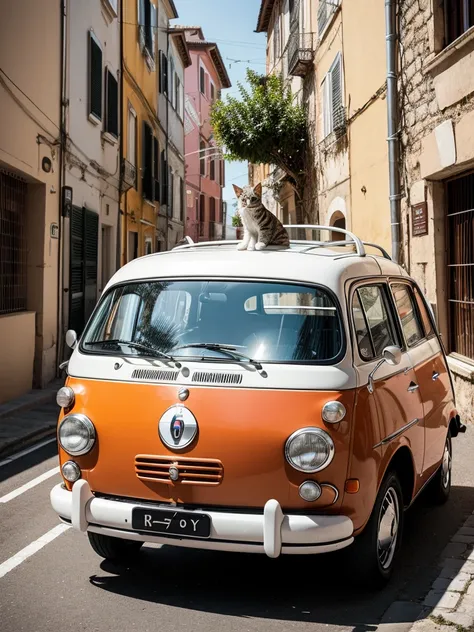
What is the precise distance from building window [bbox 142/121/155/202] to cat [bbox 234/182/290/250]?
16.3 m

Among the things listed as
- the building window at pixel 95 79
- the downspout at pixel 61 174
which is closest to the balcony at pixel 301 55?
the building window at pixel 95 79

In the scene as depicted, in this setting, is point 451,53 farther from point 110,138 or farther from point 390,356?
point 110,138

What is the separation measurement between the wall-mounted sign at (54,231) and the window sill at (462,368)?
20.8 feet

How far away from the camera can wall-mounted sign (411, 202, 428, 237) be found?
392 inches

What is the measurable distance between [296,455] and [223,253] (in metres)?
1.48

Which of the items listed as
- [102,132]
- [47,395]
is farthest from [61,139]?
[47,395]

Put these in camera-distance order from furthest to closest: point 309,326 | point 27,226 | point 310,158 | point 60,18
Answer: point 310,158
point 60,18
point 27,226
point 309,326

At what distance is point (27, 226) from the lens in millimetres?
11922

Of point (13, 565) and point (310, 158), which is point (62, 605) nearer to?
point (13, 565)

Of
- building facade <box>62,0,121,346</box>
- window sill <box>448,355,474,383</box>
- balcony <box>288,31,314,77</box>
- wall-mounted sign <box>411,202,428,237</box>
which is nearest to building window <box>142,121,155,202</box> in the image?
building facade <box>62,0,121,346</box>

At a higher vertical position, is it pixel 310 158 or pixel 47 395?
pixel 310 158

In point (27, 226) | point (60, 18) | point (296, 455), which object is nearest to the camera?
point (296, 455)

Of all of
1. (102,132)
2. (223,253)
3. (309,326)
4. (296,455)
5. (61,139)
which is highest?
(102,132)

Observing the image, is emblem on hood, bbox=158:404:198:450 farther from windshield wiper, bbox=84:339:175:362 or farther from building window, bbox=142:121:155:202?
building window, bbox=142:121:155:202
